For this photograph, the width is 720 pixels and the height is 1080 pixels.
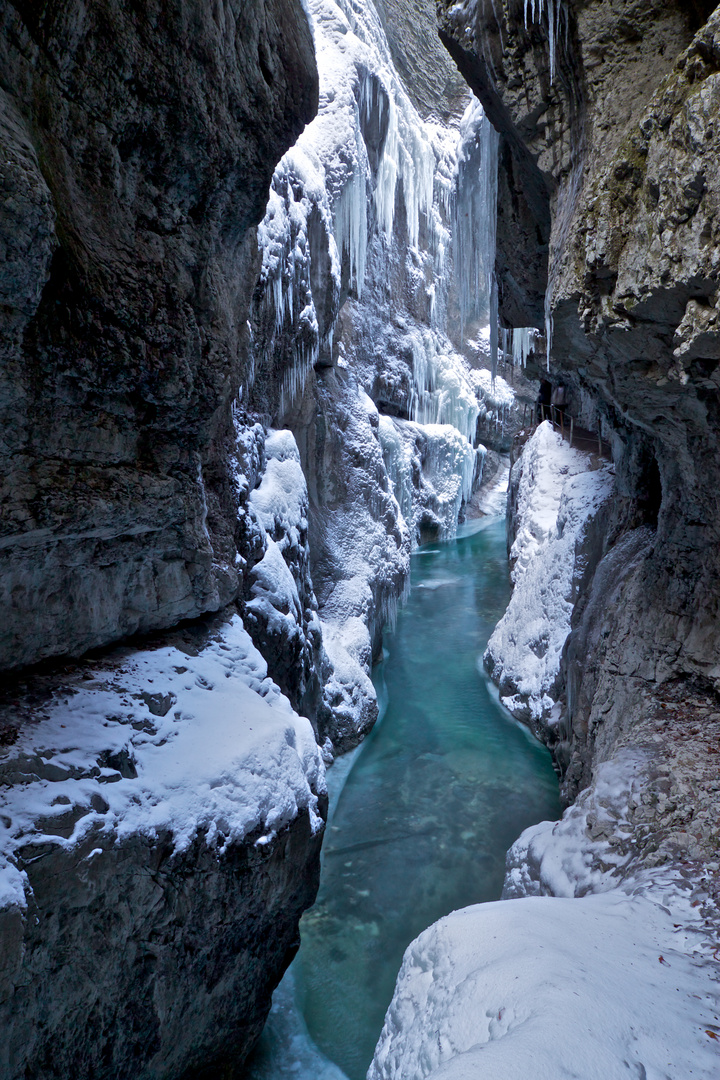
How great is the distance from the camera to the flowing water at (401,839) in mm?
5113

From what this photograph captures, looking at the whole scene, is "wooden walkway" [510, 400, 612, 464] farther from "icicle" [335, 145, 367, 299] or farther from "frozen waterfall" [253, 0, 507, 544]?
"icicle" [335, 145, 367, 299]

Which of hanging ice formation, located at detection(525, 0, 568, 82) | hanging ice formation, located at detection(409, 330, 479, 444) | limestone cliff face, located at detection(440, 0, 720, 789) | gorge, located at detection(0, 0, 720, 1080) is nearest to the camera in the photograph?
gorge, located at detection(0, 0, 720, 1080)

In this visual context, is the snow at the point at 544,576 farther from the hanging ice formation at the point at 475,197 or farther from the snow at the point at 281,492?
the snow at the point at 281,492

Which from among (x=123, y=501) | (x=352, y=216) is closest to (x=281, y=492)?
(x=123, y=501)

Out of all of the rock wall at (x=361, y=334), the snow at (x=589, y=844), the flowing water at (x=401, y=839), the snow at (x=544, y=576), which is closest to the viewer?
the snow at (x=589, y=844)

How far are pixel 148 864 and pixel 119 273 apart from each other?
3.41 meters

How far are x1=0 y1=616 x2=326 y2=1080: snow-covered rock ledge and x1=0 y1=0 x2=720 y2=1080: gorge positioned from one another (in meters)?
0.02

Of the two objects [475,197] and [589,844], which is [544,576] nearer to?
[589,844]

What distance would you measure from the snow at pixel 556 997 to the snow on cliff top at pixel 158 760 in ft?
4.58

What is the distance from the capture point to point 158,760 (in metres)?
3.65

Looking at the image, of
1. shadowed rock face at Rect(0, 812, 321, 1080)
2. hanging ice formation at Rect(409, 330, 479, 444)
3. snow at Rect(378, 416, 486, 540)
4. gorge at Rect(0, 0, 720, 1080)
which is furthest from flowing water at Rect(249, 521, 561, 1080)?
hanging ice formation at Rect(409, 330, 479, 444)

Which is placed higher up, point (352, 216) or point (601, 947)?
point (352, 216)

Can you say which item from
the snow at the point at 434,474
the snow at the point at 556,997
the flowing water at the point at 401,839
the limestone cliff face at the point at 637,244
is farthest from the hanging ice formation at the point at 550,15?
the snow at the point at 434,474

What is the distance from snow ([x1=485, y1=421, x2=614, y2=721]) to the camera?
9.21 meters
